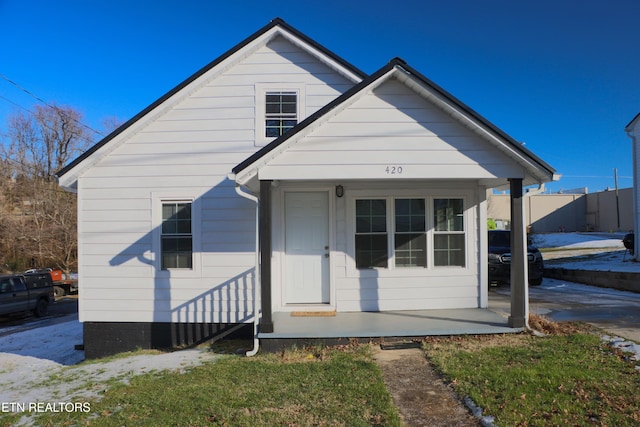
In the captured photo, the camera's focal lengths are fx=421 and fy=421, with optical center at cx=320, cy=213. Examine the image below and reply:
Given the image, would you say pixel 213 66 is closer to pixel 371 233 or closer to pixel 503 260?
pixel 371 233

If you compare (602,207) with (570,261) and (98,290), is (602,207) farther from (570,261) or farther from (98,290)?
(98,290)

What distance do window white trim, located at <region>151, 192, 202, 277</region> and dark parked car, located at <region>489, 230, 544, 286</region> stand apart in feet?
27.9

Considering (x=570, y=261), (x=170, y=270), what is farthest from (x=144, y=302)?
(x=570, y=261)

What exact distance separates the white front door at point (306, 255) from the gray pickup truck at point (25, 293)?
42.1ft

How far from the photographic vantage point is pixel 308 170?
6.22 m

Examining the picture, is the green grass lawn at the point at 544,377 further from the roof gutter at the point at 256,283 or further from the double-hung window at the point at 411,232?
the roof gutter at the point at 256,283

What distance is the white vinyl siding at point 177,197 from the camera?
24.8 ft

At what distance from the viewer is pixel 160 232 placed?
7.69 m

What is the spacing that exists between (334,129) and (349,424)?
397cm

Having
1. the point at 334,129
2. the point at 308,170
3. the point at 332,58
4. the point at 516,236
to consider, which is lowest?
the point at 516,236

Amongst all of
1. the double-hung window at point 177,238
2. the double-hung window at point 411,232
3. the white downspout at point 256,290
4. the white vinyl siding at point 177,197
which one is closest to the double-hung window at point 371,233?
the double-hung window at point 411,232

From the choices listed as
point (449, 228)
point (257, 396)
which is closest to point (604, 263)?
point (449, 228)

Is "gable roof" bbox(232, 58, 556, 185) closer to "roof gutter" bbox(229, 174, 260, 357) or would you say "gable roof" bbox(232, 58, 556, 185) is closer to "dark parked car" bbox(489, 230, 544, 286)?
"roof gutter" bbox(229, 174, 260, 357)

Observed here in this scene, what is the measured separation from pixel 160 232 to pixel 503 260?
9.40 metres
